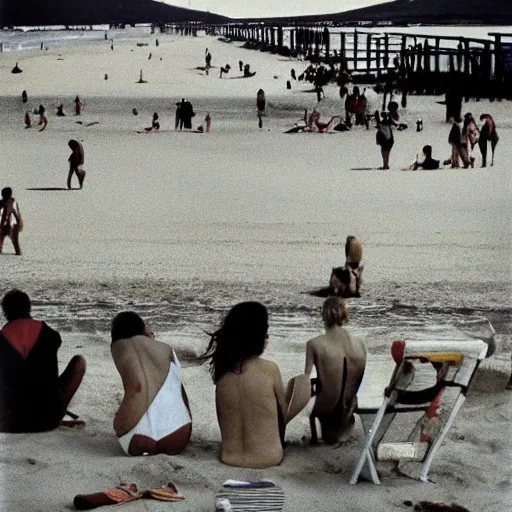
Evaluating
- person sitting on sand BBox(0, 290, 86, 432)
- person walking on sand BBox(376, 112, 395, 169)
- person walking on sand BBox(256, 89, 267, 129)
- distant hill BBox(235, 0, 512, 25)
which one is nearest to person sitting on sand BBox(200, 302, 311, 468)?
person sitting on sand BBox(0, 290, 86, 432)

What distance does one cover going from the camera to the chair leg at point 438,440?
12.5 feet

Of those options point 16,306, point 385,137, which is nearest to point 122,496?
point 16,306

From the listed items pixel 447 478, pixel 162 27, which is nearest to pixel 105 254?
pixel 447 478

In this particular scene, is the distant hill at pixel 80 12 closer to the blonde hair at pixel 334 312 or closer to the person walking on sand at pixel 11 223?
the person walking on sand at pixel 11 223

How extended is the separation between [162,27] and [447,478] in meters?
20.8

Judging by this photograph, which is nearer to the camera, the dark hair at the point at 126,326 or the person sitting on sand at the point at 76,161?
the dark hair at the point at 126,326

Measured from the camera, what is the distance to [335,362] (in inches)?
167

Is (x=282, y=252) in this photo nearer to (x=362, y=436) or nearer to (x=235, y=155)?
(x=235, y=155)

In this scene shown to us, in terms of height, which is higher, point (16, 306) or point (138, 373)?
point (16, 306)

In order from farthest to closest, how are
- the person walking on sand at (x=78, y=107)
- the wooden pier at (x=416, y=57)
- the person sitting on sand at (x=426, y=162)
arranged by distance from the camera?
the person walking on sand at (x=78, y=107)
the wooden pier at (x=416, y=57)
the person sitting on sand at (x=426, y=162)

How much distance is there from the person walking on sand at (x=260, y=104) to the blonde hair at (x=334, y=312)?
26.0 feet

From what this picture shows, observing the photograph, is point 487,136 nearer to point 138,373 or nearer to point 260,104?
point 260,104

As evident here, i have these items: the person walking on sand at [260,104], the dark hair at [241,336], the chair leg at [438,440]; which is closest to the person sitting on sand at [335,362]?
the dark hair at [241,336]

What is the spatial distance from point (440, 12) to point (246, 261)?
3.56m
